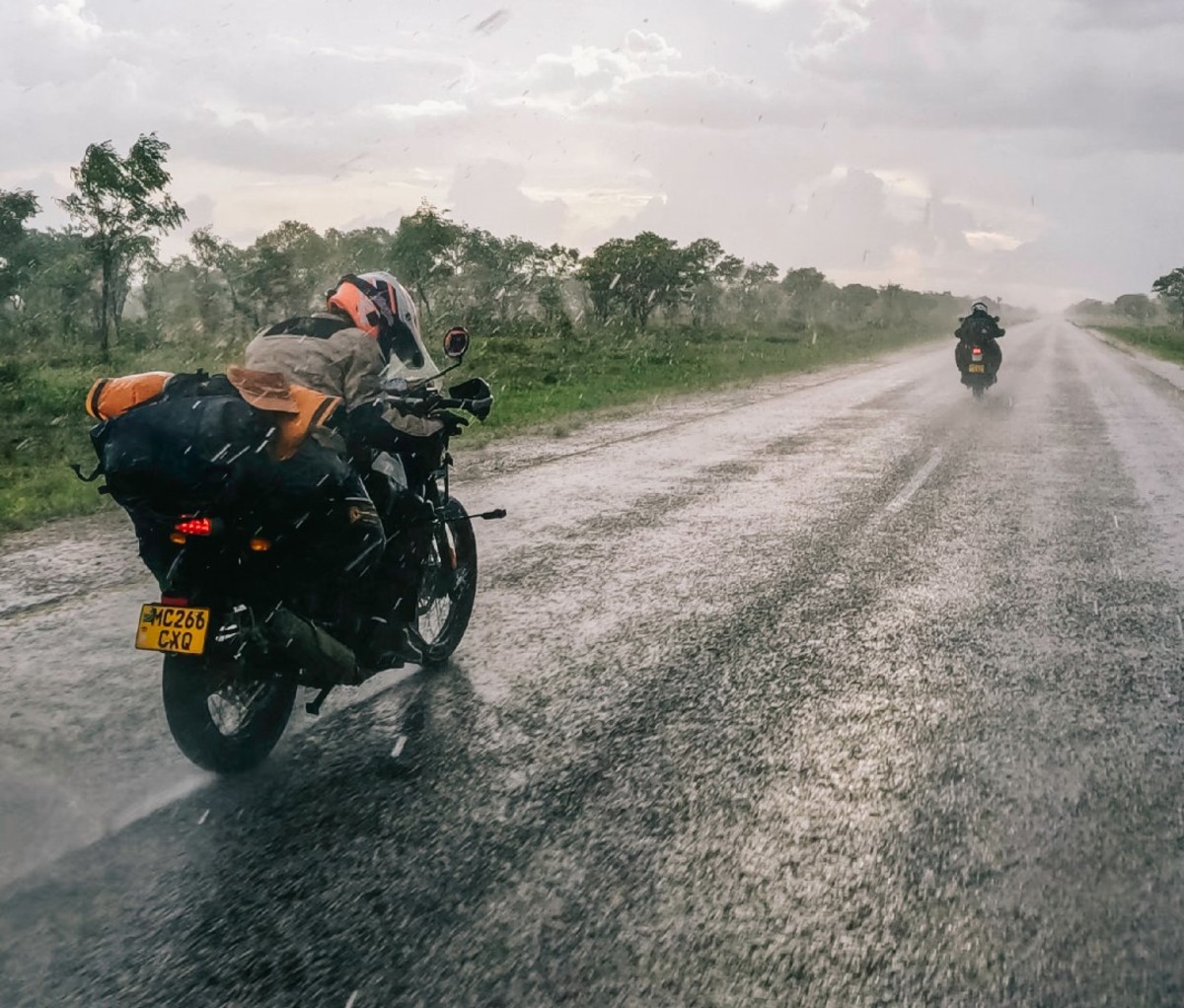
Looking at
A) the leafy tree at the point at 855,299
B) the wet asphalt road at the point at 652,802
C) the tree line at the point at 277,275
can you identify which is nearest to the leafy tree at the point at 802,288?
the leafy tree at the point at 855,299

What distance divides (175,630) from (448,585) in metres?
1.59

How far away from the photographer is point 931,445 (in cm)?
1180

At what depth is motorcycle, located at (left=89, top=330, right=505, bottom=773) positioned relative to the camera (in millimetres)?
2988

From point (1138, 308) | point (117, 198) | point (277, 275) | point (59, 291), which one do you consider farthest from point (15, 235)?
point (1138, 308)

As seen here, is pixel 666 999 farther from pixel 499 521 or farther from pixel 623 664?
pixel 499 521

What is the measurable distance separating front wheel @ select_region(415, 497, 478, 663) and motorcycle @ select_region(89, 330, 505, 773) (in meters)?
0.78

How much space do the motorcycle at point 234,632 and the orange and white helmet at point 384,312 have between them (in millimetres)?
476

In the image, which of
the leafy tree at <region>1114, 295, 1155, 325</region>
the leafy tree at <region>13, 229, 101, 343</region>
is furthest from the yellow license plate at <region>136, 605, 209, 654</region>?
the leafy tree at <region>1114, 295, 1155, 325</region>

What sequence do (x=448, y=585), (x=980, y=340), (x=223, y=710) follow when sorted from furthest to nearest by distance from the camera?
(x=980, y=340), (x=448, y=585), (x=223, y=710)

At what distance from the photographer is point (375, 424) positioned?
11.6ft

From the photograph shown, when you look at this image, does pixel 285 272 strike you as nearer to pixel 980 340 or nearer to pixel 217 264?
pixel 217 264

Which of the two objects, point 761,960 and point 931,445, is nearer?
point 761,960

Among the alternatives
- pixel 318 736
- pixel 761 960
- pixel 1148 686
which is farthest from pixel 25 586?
pixel 1148 686

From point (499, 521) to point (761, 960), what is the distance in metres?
5.16
